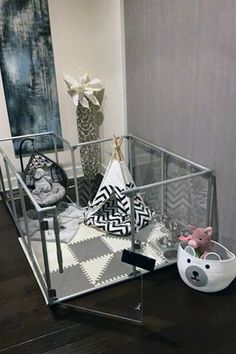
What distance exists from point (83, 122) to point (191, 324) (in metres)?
→ 2.31

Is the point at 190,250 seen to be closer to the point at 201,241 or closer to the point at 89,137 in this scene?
the point at 201,241

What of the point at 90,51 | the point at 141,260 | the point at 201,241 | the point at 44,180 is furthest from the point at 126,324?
the point at 90,51

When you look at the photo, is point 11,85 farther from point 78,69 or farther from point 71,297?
point 71,297

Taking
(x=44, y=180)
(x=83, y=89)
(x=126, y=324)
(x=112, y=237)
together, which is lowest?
(x=126, y=324)

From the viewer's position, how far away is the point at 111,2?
310cm

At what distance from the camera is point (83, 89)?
3.37 m

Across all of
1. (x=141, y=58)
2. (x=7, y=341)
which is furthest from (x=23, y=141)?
(x=7, y=341)

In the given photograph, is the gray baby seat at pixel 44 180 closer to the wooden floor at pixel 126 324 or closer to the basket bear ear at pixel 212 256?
the wooden floor at pixel 126 324

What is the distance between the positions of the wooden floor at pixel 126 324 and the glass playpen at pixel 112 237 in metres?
0.06

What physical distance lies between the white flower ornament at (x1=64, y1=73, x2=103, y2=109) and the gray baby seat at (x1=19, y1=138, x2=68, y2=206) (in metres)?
0.70

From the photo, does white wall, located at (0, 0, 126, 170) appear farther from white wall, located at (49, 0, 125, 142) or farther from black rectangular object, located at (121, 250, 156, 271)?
black rectangular object, located at (121, 250, 156, 271)

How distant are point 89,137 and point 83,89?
0.52 m

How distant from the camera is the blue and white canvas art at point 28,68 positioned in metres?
3.22

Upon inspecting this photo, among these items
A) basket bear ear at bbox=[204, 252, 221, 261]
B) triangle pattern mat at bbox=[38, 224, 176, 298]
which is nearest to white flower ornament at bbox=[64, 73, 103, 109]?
triangle pattern mat at bbox=[38, 224, 176, 298]
